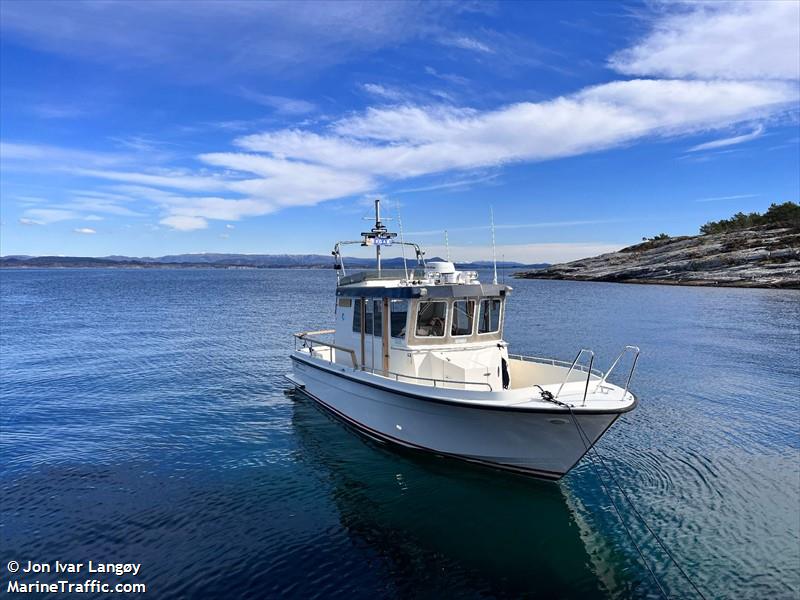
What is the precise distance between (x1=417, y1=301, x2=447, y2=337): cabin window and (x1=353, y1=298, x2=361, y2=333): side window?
7.94 ft

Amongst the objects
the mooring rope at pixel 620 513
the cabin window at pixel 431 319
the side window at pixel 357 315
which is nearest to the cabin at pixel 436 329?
the cabin window at pixel 431 319

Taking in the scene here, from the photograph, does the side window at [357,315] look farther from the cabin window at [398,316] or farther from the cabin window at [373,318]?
the cabin window at [398,316]

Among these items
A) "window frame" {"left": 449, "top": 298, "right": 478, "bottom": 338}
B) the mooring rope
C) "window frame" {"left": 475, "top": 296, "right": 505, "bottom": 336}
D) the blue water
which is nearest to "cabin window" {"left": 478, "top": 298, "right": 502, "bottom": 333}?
"window frame" {"left": 475, "top": 296, "right": 505, "bottom": 336}

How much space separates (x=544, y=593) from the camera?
7.90 meters

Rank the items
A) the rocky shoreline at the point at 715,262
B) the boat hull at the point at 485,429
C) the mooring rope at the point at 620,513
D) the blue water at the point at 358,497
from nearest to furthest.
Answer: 1. the mooring rope at the point at 620,513
2. the blue water at the point at 358,497
3. the boat hull at the point at 485,429
4. the rocky shoreline at the point at 715,262

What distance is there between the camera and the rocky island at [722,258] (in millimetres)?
68769

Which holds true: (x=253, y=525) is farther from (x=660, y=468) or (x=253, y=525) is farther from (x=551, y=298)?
(x=551, y=298)

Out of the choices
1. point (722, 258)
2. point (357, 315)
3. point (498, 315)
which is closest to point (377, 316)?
point (357, 315)

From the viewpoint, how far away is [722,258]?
3054 inches

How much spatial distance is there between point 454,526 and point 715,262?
8498cm

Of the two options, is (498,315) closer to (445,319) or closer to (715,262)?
(445,319)

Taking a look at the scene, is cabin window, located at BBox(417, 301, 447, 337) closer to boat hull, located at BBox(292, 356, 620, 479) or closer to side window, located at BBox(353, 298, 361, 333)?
boat hull, located at BBox(292, 356, 620, 479)

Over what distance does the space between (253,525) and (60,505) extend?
4.60 m

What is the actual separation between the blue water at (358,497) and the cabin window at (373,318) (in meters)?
3.35
